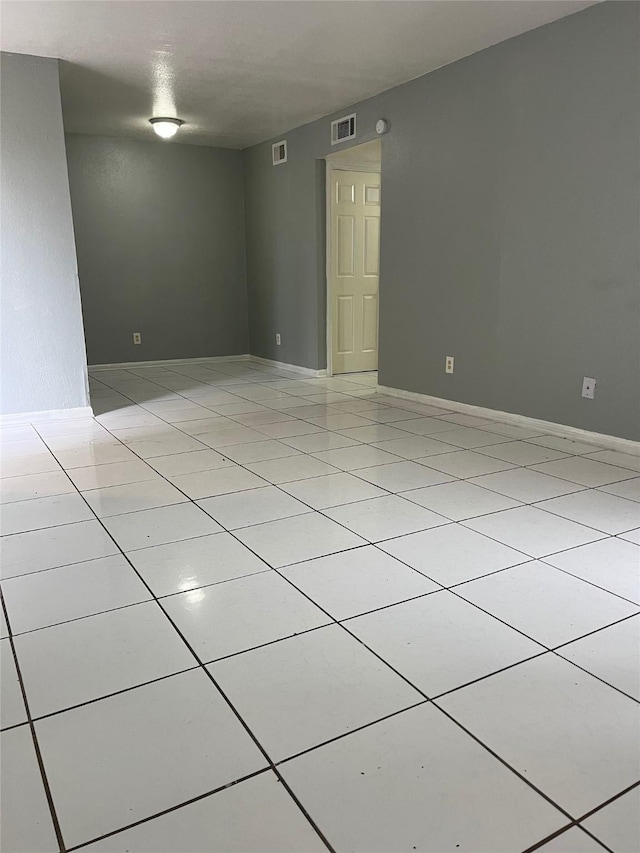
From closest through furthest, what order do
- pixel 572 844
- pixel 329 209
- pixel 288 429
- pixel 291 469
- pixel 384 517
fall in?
pixel 572 844 → pixel 384 517 → pixel 291 469 → pixel 288 429 → pixel 329 209

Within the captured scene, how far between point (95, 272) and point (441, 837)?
637 cm

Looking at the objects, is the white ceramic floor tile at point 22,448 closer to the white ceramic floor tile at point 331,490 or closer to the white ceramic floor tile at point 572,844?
the white ceramic floor tile at point 331,490

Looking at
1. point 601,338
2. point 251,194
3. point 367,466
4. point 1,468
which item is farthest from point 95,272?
point 601,338

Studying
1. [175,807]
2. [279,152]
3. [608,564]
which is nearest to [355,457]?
[608,564]

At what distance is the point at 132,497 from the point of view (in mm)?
2785

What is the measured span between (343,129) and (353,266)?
A: 1.26m

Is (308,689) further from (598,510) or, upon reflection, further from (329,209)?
(329,209)

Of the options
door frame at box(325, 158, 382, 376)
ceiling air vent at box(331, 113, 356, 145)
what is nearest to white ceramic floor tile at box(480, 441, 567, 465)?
door frame at box(325, 158, 382, 376)

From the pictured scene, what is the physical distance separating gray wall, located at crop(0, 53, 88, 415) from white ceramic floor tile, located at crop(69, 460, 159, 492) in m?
1.42

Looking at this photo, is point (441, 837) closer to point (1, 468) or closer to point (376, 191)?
point (1, 468)

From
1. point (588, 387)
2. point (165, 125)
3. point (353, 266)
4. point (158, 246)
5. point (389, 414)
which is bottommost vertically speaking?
point (389, 414)

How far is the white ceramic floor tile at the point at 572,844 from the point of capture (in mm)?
1063

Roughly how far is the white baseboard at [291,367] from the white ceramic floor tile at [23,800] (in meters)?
5.02

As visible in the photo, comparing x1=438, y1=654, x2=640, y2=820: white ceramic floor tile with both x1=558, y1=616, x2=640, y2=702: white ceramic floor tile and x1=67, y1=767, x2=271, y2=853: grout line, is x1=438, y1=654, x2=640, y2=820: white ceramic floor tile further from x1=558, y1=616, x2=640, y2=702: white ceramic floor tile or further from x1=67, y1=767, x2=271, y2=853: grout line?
x1=67, y1=767, x2=271, y2=853: grout line
